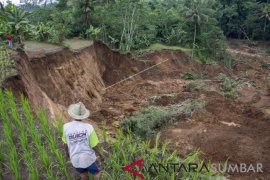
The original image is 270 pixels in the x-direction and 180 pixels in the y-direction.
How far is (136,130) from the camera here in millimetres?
11430

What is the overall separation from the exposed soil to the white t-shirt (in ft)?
16.3

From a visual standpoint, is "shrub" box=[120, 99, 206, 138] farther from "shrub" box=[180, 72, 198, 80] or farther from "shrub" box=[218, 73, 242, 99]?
"shrub" box=[180, 72, 198, 80]

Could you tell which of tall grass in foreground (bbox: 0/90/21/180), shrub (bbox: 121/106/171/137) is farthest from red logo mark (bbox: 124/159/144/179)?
shrub (bbox: 121/106/171/137)

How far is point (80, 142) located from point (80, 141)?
0.02m

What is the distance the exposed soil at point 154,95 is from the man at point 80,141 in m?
4.94

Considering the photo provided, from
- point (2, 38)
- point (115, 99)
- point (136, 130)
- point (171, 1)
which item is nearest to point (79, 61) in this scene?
point (115, 99)

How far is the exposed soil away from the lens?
10031 mm

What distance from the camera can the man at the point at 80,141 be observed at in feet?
14.2

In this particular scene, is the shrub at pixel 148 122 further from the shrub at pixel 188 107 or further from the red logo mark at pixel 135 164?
the red logo mark at pixel 135 164

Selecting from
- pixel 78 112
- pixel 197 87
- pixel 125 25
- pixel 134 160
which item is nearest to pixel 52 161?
A: pixel 78 112

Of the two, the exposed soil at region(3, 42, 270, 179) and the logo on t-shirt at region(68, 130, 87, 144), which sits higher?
the logo on t-shirt at region(68, 130, 87, 144)

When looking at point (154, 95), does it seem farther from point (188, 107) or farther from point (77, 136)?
point (77, 136)

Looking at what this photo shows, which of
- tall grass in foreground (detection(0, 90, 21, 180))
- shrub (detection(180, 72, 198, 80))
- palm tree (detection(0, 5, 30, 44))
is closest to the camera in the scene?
tall grass in foreground (detection(0, 90, 21, 180))

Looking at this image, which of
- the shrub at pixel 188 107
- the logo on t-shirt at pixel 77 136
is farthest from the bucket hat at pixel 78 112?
the shrub at pixel 188 107
